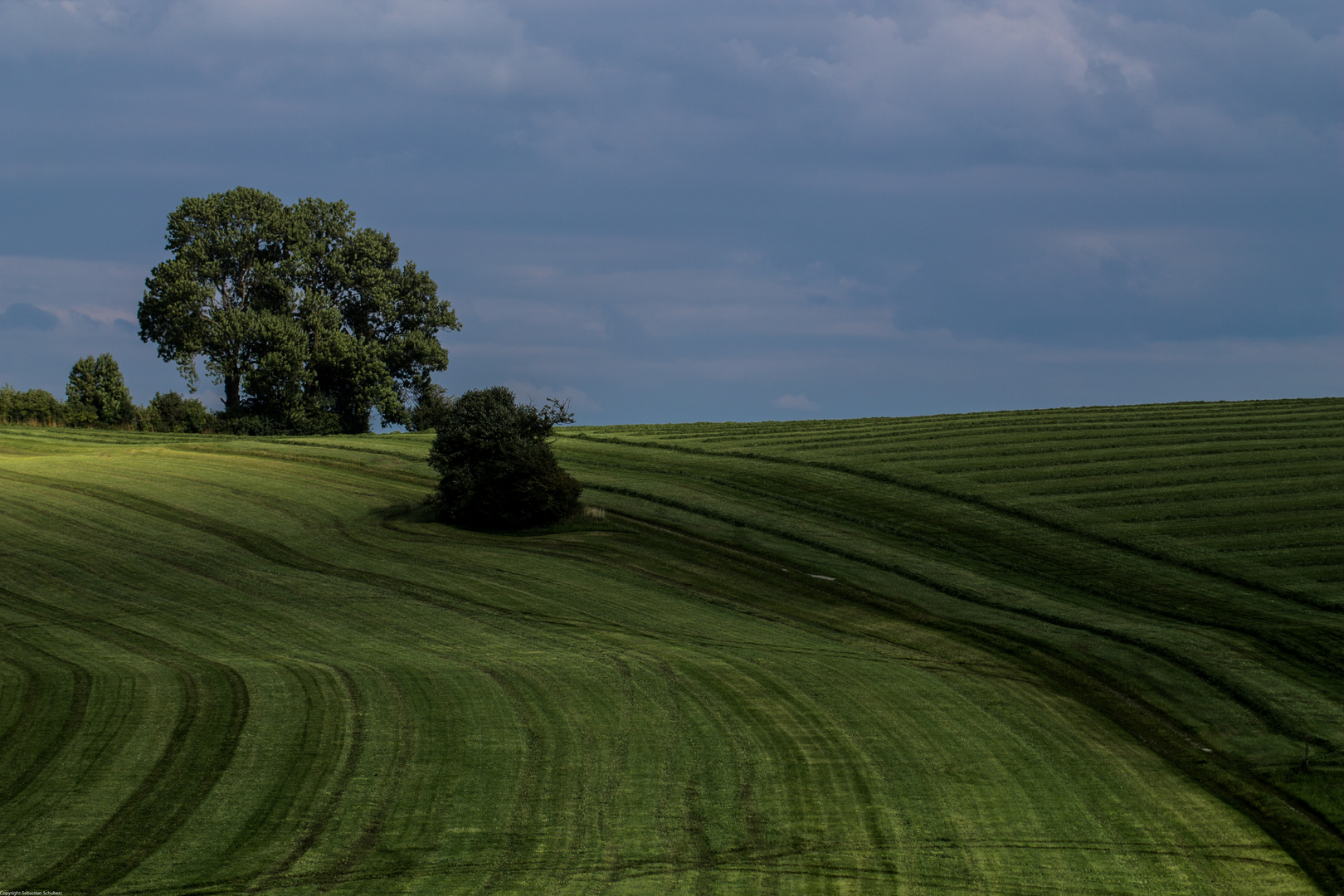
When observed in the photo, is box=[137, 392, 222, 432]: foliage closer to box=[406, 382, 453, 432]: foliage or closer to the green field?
box=[406, 382, 453, 432]: foliage

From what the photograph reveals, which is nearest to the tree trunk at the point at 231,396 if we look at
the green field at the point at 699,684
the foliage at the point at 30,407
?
the foliage at the point at 30,407

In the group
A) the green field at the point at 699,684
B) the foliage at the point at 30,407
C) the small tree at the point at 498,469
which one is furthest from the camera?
the foliage at the point at 30,407

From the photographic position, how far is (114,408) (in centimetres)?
7362

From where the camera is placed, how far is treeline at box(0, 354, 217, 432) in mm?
72938

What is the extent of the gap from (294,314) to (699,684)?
64493 mm

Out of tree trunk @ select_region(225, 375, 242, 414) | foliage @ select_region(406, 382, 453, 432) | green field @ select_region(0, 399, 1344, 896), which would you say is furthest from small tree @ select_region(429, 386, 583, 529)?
tree trunk @ select_region(225, 375, 242, 414)

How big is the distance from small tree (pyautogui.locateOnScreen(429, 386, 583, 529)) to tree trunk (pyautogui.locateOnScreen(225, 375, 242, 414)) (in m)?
43.3

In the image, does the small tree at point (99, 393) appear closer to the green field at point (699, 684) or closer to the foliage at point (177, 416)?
the foliage at point (177, 416)

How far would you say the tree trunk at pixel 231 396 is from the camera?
74.7m

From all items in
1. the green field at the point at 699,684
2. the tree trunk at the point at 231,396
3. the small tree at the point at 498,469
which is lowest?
the green field at the point at 699,684

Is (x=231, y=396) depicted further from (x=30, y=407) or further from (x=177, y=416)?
(x=30, y=407)

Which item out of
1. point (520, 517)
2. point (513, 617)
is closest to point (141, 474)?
point (520, 517)

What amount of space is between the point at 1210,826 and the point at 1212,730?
4.65m

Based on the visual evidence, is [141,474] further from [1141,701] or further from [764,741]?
[1141,701]
